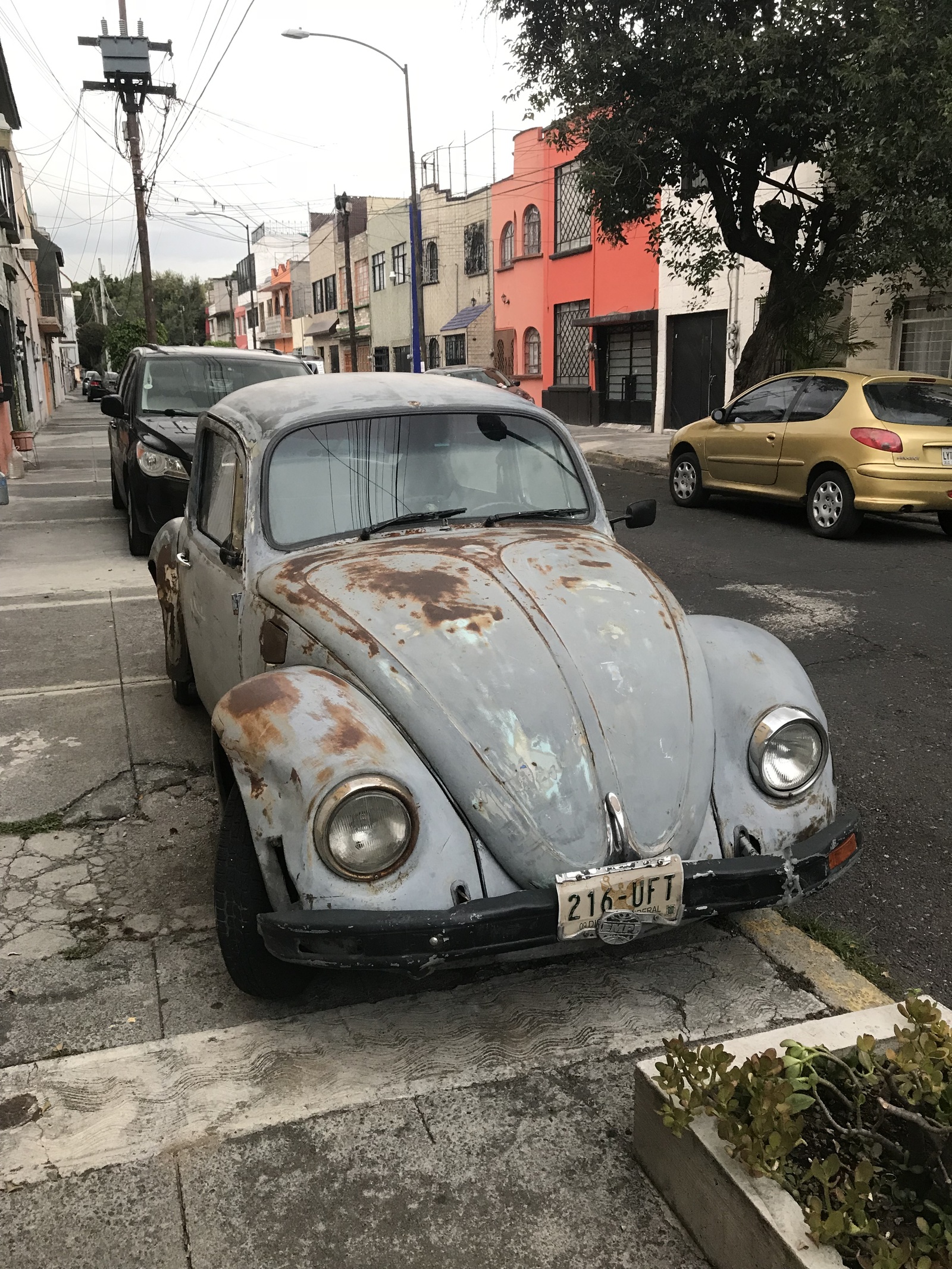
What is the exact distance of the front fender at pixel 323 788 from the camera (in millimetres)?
2551

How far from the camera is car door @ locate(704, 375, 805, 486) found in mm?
10953

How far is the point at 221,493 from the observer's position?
14.3 ft

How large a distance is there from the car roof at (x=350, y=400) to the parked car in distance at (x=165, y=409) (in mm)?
4888

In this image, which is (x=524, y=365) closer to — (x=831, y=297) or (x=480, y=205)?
(x=480, y=205)

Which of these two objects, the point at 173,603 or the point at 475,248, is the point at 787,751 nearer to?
the point at 173,603

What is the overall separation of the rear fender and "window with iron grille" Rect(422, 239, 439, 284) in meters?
34.4

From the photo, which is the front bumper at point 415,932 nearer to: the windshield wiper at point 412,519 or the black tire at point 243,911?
the black tire at point 243,911

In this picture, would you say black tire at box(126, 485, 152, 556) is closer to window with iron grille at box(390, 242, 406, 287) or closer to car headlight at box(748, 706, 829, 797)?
car headlight at box(748, 706, 829, 797)

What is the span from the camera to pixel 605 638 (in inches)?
120

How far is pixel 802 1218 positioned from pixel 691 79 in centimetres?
1364

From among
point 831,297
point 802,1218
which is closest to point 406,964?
point 802,1218

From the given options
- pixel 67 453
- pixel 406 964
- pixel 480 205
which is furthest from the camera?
pixel 480 205

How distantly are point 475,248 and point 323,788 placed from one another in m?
34.4

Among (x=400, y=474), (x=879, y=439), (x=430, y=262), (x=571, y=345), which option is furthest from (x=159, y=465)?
(x=430, y=262)
